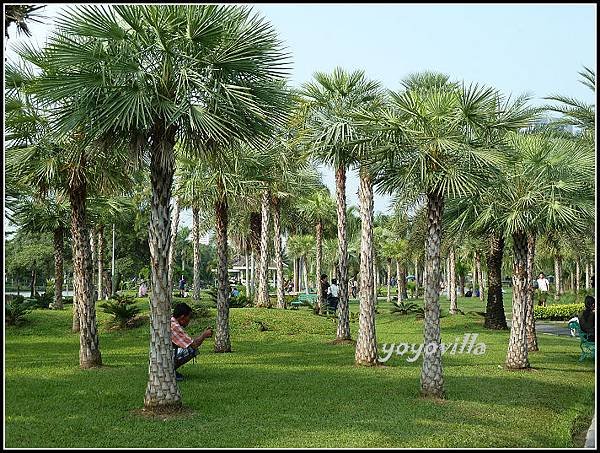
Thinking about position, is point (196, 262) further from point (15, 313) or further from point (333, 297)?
point (15, 313)

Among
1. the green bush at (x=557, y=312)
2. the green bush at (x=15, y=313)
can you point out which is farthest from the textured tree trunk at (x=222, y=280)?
the green bush at (x=557, y=312)

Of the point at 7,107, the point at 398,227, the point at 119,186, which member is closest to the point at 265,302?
the point at 398,227

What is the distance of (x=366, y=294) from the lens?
48.0ft

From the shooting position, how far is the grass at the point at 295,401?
26.3ft

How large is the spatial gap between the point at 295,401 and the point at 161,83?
4789mm

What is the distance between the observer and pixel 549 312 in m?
31.8

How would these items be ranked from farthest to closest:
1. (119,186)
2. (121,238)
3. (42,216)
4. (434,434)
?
(121,238) → (42,216) → (119,186) → (434,434)

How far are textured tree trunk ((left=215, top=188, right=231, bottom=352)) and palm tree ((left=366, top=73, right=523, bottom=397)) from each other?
628cm

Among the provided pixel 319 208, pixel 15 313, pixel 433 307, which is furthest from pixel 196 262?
pixel 433 307

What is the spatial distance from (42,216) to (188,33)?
18.9m

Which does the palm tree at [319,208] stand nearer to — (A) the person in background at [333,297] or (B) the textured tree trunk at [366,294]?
(A) the person in background at [333,297]

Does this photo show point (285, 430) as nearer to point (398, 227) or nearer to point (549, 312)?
point (398, 227)

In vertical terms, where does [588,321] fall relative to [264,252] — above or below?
below

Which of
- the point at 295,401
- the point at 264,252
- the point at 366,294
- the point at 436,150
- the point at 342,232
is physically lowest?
the point at 295,401
